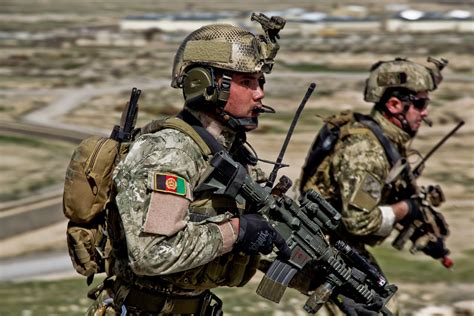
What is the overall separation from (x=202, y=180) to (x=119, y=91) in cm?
3898

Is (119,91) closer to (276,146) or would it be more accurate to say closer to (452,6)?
(276,146)

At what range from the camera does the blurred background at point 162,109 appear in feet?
38.9

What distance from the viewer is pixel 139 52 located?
65.9 m

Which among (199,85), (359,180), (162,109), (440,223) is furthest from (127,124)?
(162,109)

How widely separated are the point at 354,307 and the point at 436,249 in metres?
2.63

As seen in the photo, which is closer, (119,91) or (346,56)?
(119,91)

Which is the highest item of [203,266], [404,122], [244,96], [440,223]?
[244,96]

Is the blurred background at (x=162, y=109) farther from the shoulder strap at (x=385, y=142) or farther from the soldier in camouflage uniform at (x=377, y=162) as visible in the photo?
the shoulder strap at (x=385, y=142)

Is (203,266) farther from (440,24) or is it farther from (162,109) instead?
(440,24)

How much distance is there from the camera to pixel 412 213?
7.51 m

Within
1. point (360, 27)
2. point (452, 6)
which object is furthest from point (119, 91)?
point (452, 6)

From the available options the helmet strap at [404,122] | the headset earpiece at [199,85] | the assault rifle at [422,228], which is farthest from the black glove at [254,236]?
the helmet strap at [404,122]

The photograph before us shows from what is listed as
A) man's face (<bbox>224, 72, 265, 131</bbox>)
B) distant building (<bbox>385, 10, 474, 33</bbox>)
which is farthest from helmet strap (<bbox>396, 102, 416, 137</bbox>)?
distant building (<bbox>385, 10, 474, 33</bbox>)

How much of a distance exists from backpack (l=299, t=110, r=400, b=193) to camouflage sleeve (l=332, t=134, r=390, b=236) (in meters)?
0.09
